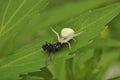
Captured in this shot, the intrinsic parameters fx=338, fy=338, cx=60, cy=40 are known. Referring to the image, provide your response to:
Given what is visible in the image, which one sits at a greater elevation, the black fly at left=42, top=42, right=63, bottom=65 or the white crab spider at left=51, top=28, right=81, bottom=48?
the white crab spider at left=51, top=28, right=81, bottom=48

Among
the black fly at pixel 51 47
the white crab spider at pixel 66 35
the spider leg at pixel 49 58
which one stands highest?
the white crab spider at pixel 66 35

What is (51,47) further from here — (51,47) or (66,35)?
(66,35)

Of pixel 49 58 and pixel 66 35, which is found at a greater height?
pixel 66 35

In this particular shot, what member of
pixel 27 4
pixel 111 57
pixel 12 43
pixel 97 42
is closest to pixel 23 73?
pixel 12 43

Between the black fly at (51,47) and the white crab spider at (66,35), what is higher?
the white crab spider at (66,35)

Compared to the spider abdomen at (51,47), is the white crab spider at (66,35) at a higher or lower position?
higher

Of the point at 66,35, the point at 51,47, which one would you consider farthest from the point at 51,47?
the point at 66,35

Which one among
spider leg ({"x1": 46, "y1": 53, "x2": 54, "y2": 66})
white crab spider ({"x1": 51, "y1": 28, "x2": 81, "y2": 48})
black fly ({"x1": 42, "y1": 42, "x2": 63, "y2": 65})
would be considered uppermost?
white crab spider ({"x1": 51, "y1": 28, "x2": 81, "y2": 48})

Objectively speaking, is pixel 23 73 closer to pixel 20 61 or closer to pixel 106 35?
pixel 20 61

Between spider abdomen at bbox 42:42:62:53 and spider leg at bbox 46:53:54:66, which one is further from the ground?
spider abdomen at bbox 42:42:62:53

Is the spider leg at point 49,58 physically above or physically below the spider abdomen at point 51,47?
below

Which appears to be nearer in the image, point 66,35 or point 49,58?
point 49,58
